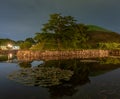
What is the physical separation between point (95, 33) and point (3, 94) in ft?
253

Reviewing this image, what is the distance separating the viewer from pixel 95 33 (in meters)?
90.5

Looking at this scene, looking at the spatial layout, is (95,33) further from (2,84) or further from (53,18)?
(2,84)

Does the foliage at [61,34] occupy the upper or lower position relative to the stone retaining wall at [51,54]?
upper

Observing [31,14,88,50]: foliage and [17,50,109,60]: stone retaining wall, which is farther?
[31,14,88,50]: foliage

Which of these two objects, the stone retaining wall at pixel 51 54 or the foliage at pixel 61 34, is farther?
the foliage at pixel 61 34

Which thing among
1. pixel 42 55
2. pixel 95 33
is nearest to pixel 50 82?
pixel 42 55

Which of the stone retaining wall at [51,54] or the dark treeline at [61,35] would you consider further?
the dark treeline at [61,35]

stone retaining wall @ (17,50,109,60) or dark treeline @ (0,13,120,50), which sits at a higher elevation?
dark treeline @ (0,13,120,50)

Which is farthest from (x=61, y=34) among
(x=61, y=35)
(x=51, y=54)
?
(x=51, y=54)

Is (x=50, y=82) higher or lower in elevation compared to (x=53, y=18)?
lower

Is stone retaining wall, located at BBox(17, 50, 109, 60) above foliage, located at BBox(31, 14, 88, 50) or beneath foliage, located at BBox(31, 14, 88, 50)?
beneath

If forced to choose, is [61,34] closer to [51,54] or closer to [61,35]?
[61,35]

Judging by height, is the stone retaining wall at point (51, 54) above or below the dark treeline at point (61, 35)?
below

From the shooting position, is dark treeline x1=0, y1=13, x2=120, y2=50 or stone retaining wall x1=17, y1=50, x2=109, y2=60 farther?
dark treeline x1=0, y1=13, x2=120, y2=50
